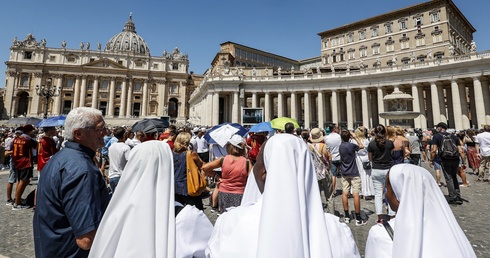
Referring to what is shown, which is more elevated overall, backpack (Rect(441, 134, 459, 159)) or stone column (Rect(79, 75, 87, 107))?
stone column (Rect(79, 75, 87, 107))

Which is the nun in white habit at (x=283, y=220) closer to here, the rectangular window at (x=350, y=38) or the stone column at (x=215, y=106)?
the stone column at (x=215, y=106)

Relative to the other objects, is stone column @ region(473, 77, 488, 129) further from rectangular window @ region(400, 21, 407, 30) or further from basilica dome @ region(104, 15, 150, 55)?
basilica dome @ region(104, 15, 150, 55)

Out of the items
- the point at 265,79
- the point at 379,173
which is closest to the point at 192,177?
the point at 379,173

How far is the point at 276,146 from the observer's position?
5.94 ft

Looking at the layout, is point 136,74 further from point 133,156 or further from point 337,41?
point 133,156

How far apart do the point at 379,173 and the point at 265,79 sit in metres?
33.6

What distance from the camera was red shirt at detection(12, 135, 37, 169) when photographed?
6371mm

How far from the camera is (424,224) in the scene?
177 cm

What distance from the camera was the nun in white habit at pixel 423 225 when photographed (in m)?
1.66

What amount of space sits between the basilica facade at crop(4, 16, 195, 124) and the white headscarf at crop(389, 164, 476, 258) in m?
58.7

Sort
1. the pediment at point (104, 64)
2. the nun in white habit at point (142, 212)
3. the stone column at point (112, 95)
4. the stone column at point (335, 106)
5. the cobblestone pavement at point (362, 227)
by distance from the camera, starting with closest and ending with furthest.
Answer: the nun in white habit at point (142, 212)
the cobblestone pavement at point (362, 227)
the stone column at point (335, 106)
the pediment at point (104, 64)
the stone column at point (112, 95)

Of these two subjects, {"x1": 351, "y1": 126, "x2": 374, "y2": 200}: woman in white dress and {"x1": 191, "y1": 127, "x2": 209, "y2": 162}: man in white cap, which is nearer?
{"x1": 351, "y1": 126, "x2": 374, "y2": 200}: woman in white dress

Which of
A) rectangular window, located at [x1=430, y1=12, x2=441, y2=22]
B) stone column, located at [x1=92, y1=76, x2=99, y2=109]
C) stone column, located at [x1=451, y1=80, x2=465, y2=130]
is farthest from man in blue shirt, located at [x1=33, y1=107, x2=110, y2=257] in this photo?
stone column, located at [x1=92, y1=76, x2=99, y2=109]

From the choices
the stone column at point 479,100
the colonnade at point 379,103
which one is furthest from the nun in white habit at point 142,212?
the stone column at point 479,100
